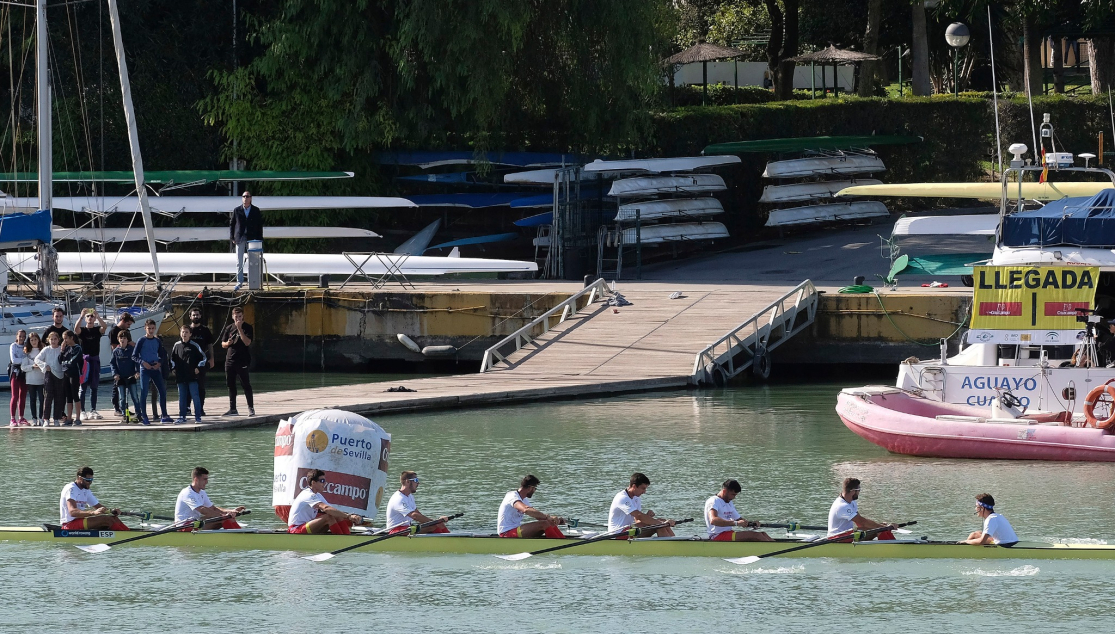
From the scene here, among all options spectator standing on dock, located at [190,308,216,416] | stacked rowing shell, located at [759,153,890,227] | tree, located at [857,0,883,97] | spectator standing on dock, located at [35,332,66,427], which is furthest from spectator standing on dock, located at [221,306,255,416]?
tree, located at [857,0,883,97]

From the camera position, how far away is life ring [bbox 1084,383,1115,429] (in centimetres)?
2083

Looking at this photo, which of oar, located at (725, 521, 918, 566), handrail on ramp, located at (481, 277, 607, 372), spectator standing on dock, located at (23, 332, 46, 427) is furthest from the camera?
handrail on ramp, located at (481, 277, 607, 372)

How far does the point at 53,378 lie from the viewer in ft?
77.6

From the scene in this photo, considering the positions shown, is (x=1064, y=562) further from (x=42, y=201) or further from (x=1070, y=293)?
(x=42, y=201)

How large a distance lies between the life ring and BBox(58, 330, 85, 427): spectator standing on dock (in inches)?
580

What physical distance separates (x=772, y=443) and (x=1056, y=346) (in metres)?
4.37

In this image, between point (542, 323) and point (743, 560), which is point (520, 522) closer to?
point (743, 560)

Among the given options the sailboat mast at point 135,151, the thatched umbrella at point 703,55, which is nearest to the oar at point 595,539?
the sailboat mast at point 135,151

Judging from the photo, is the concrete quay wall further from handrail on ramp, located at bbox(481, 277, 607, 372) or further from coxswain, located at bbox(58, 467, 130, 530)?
coxswain, located at bbox(58, 467, 130, 530)

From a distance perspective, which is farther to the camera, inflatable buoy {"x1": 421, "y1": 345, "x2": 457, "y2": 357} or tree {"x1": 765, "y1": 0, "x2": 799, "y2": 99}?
tree {"x1": 765, "y1": 0, "x2": 799, "y2": 99}

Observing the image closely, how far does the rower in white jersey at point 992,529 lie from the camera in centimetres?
1579

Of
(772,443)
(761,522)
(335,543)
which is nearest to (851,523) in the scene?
(761,522)

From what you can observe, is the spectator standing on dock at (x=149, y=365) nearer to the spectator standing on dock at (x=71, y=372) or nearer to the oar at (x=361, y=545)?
the spectator standing on dock at (x=71, y=372)

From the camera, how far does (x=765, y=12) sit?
201 feet
